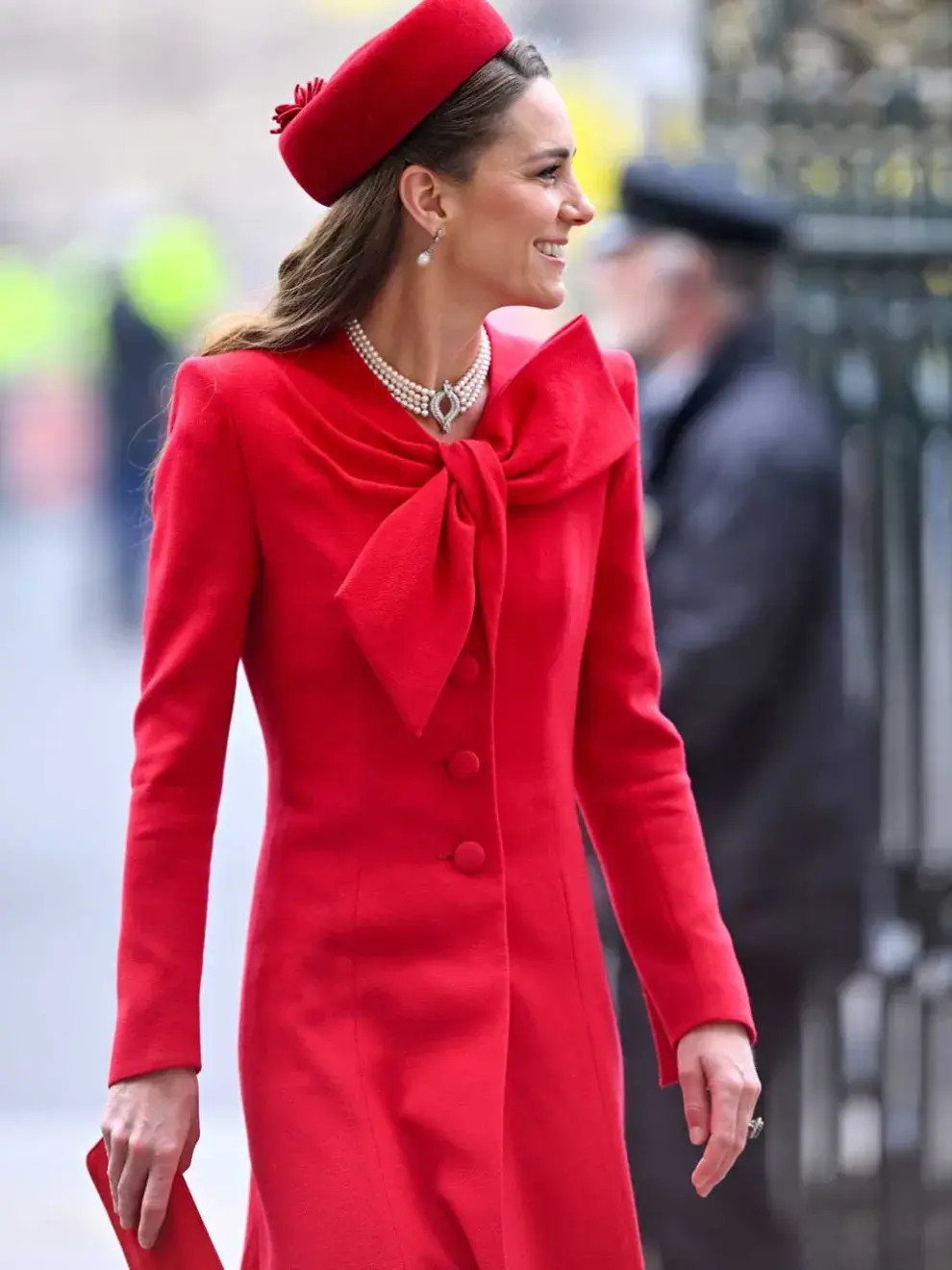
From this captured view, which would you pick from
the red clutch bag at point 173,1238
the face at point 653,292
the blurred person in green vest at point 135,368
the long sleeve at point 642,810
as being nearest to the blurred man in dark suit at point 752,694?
the face at point 653,292

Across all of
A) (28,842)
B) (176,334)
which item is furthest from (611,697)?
(176,334)

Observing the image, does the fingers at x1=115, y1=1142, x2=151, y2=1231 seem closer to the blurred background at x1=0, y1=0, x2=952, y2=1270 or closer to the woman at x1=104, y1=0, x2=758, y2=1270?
the woman at x1=104, y1=0, x2=758, y2=1270

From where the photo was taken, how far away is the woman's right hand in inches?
88.9

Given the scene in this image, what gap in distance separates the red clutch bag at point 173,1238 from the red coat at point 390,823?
65mm

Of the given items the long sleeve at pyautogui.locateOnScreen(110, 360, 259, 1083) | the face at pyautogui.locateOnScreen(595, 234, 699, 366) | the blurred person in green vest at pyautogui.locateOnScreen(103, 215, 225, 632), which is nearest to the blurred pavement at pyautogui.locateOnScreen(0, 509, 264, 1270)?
A: the blurred person in green vest at pyautogui.locateOnScreen(103, 215, 225, 632)

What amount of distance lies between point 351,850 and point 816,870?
1.71 meters

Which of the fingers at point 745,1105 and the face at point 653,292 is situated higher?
the face at point 653,292

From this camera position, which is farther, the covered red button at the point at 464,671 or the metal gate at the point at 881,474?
the metal gate at the point at 881,474

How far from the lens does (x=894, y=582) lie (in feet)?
15.1

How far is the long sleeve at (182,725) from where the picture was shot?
7.47 feet

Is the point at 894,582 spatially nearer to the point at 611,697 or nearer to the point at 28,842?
the point at 611,697

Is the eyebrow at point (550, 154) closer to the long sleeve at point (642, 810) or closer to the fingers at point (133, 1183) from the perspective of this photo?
the long sleeve at point (642, 810)

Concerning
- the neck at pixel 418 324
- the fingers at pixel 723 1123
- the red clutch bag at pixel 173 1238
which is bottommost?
the red clutch bag at pixel 173 1238

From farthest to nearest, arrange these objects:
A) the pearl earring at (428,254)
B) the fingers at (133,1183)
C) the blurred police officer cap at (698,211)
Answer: the blurred police officer cap at (698,211) < the pearl earring at (428,254) < the fingers at (133,1183)
